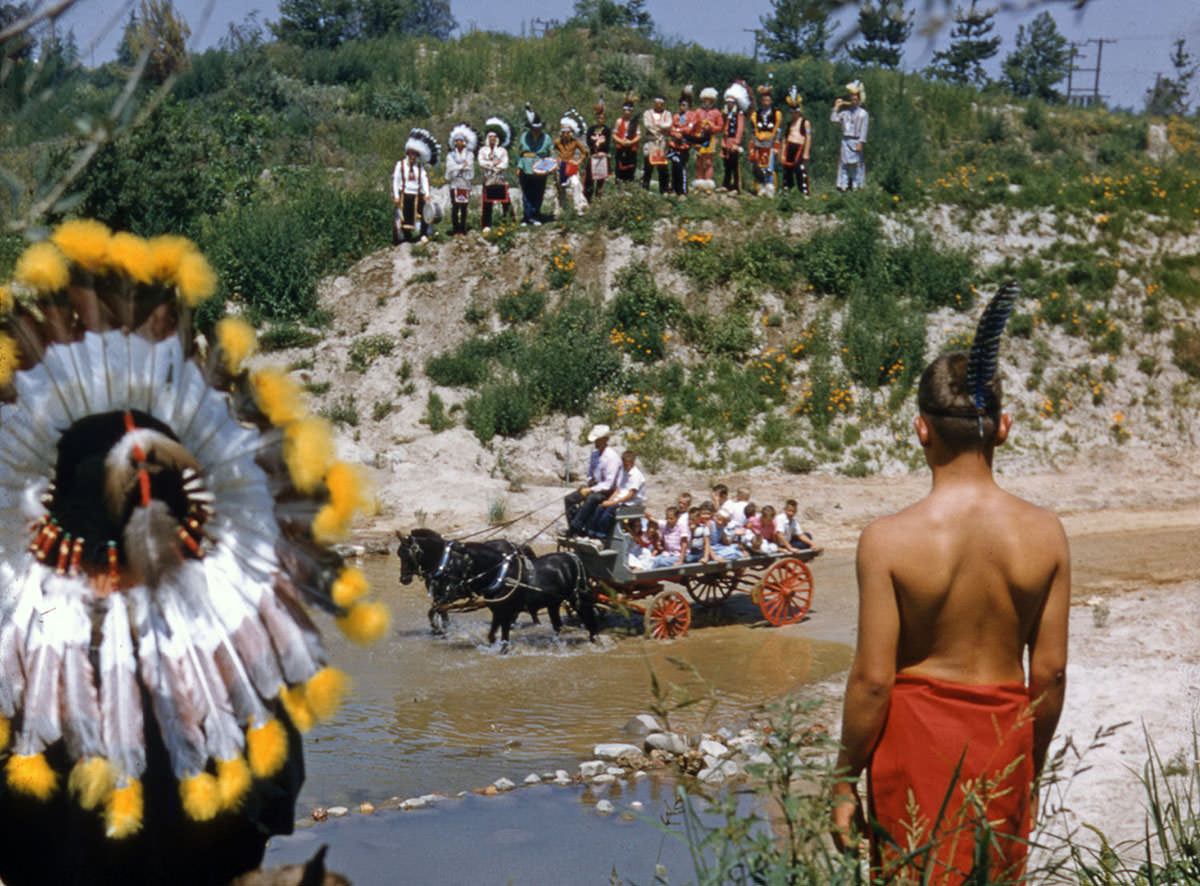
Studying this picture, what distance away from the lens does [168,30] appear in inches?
87.5

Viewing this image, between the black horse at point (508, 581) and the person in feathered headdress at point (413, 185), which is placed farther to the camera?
the person in feathered headdress at point (413, 185)

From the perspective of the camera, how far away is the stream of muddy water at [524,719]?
25.8 feet

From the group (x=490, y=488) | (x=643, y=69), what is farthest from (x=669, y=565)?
(x=643, y=69)

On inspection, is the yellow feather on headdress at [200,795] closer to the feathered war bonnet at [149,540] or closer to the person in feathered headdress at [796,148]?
the feathered war bonnet at [149,540]

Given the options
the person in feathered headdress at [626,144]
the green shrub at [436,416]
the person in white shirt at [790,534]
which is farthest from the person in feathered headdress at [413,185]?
the person in white shirt at [790,534]

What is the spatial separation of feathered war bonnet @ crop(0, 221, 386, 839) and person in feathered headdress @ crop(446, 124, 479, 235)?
1954 cm

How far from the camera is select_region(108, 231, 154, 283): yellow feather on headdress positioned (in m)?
3.79

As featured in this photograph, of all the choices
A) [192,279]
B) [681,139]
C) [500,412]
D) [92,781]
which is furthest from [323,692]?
[681,139]

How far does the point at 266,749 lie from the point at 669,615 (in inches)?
391

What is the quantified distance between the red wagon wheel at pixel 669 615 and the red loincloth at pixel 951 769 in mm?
9806

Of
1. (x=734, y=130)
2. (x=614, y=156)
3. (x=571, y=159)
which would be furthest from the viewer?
(x=614, y=156)

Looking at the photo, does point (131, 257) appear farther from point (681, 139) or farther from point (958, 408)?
point (681, 139)

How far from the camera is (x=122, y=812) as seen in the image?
3543 mm

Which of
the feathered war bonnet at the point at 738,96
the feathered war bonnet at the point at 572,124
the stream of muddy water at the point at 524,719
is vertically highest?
the feathered war bonnet at the point at 738,96
